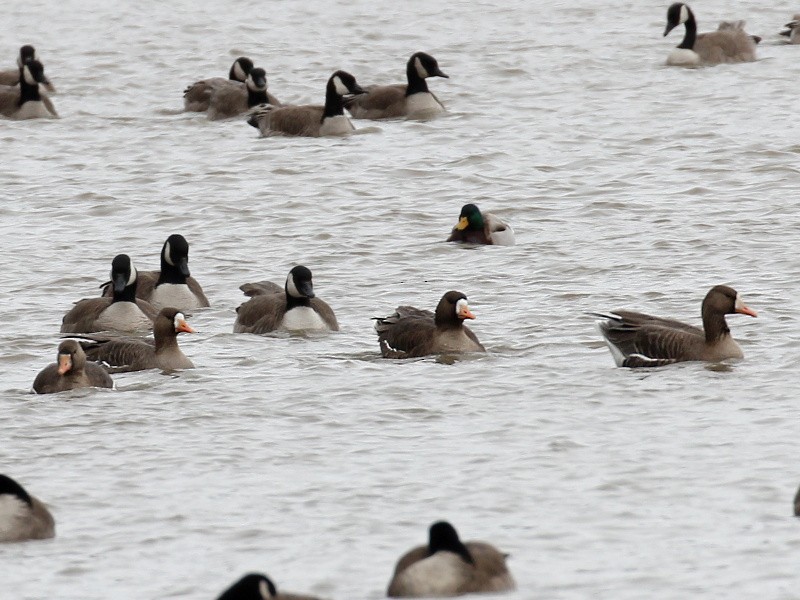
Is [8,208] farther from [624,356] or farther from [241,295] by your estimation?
[624,356]

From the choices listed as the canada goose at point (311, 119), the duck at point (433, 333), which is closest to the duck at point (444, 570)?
the duck at point (433, 333)

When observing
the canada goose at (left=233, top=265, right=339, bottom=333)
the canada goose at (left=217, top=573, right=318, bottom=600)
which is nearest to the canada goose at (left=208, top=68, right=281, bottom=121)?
the canada goose at (left=233, top=265, right=339, bottom=333)

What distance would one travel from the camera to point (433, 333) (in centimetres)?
1559

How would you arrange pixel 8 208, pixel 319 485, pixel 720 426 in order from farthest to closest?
1. pixel 8 208
2. pixel 720 426
3. pixel 319 485

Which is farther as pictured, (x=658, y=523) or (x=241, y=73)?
(x=241, y=73)

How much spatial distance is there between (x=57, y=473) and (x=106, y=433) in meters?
1.07

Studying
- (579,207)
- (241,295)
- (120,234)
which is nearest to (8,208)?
(120,234)

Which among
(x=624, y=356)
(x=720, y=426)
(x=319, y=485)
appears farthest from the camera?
(x=624, y=356)

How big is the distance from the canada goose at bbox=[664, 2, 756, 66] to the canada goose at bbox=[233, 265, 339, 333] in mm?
18131

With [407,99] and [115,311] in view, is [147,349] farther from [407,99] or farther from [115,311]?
[407,99]

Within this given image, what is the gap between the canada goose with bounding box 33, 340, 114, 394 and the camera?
14.0m

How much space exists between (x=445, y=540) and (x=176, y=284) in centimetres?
926

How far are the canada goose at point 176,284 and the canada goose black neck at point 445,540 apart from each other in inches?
355

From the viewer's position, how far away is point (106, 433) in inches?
516
